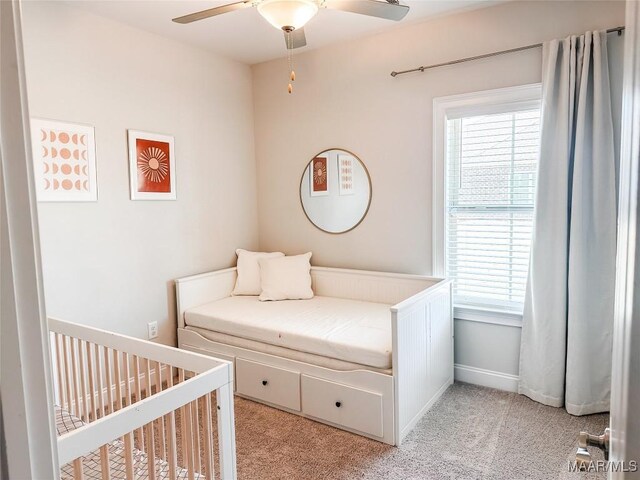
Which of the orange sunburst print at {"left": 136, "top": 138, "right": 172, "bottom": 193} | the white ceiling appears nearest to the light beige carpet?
the orange sunburst print at {"left": 136, "top": 138, "right": 172, "bottom": 193}

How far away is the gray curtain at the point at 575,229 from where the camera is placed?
2475 mm

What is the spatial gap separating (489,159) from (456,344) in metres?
1.35

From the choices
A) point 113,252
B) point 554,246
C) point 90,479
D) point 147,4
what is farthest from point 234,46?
point 90,479

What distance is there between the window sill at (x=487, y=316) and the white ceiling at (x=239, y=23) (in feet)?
6.73

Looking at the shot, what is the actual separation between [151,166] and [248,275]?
1162mm

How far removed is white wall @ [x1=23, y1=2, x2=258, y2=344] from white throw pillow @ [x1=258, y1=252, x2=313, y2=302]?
49cm

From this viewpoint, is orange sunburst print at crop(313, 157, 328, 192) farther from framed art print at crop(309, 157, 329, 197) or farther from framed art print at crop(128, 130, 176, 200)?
framed art print at crop(128, 130, 176, 200)

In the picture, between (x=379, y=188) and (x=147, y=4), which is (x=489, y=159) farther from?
(x=147, y=4)

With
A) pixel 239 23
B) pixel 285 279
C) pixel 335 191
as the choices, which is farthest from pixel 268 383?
pixel 239 23

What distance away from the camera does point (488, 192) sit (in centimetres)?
298

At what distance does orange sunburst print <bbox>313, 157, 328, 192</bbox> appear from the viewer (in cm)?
364

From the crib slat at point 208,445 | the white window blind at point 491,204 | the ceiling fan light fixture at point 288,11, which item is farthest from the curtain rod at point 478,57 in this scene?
the crib slat at point 208,445

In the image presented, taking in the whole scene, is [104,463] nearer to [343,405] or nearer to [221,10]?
[343,405]

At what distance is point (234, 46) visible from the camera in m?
3.47
